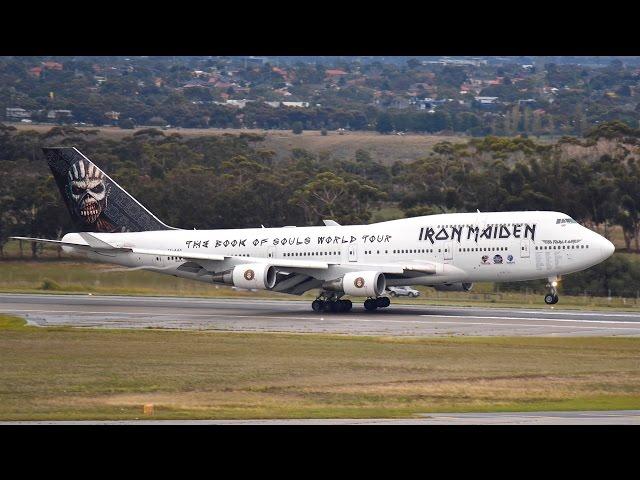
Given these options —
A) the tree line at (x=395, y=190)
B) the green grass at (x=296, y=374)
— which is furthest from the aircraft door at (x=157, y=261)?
the tree line at (x=395, y=190)

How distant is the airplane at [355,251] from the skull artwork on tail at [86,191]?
0.10m

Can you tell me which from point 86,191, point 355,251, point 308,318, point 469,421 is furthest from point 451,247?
point 469,421

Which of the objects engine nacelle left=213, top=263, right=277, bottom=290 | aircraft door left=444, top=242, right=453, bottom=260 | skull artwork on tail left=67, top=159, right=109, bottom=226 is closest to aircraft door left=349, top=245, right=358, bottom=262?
engine nacelle left=213, top=263, right=277, bottom=290

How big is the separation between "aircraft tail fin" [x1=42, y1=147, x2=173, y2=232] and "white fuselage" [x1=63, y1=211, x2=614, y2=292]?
4.23 m

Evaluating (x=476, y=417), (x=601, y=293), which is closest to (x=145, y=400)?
(x=476, y=417)

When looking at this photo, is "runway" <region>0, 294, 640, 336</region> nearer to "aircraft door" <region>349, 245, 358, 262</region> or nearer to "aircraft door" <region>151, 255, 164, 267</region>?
"aircraft door" <region>151, 255, 164, 267</region>

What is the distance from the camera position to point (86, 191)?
62.4 meters

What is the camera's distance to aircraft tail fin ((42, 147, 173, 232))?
62.1 metres

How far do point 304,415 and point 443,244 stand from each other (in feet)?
90.4

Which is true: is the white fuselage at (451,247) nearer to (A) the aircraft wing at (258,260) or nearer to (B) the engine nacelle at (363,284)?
(A) the aircraft wing at (258,260)

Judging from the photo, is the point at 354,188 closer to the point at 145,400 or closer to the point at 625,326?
the point at 625,326

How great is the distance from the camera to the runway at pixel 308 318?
47.5 metres

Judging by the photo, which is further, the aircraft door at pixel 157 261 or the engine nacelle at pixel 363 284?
the aircraft door at pixel 157 261

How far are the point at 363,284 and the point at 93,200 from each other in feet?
51.8
